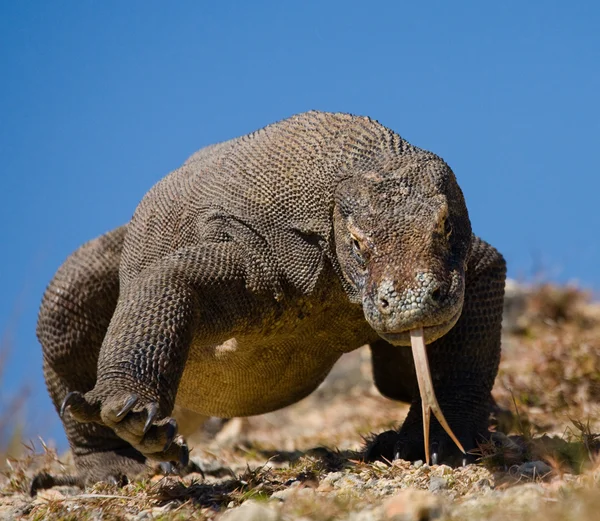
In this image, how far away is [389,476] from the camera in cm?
491

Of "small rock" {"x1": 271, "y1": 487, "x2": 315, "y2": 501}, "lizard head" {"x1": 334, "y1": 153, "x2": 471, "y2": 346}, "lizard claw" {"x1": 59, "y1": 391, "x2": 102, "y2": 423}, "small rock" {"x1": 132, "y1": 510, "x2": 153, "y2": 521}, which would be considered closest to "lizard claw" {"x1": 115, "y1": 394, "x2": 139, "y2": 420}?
"lizard claw" {"x1": 59, "y1": 391, "x2": 102, "y2": 423}

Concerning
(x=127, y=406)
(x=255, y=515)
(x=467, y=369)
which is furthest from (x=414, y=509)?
(x=467, y=369)

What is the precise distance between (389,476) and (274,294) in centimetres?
115

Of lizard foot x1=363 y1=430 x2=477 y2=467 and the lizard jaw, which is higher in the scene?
the lizard jaw

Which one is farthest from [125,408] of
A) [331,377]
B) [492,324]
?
[331,377]

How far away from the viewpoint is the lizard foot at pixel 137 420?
4305 millimetres

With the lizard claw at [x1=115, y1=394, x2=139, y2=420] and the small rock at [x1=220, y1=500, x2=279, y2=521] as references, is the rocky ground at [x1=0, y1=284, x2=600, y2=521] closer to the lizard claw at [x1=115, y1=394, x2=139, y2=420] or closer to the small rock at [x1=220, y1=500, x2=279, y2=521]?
the small rock at [x1=220, y1=500, x2=279, y2=521]

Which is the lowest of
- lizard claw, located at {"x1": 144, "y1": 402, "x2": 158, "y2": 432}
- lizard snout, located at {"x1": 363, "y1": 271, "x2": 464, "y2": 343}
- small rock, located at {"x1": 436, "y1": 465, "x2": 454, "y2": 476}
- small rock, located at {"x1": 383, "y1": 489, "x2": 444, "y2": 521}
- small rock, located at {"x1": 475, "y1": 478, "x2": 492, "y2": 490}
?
small rock, located at {"x1": 436, "y1": 465, "x2": 454, "y2": 476}

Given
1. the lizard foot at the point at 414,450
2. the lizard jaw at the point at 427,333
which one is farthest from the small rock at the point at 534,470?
the lizard jaw at the point at 427,333

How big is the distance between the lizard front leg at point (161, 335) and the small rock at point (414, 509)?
1.08 metres

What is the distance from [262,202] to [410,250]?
1307 mm

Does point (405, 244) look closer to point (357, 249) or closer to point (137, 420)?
point (357, 249)

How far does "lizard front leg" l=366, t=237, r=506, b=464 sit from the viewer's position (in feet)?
17.8

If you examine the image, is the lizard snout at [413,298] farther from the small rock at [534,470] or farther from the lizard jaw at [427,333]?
the small rock at [534,470]
